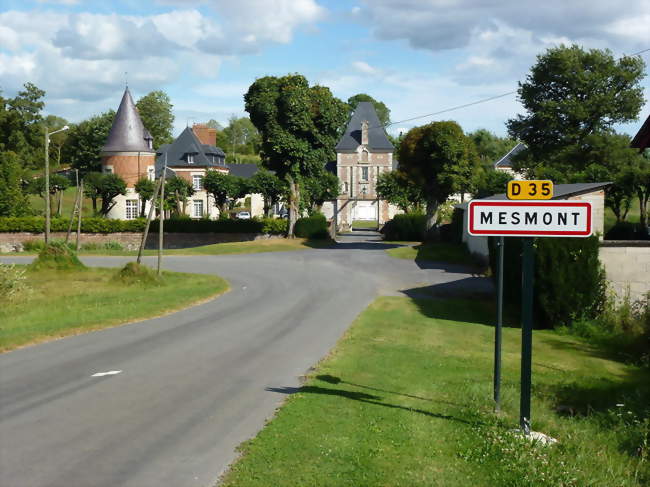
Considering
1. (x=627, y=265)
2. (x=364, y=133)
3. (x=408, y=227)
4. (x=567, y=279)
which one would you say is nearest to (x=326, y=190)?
(x=364, y=133)

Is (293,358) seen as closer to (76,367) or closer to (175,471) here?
(76,367)

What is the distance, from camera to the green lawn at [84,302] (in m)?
18.9

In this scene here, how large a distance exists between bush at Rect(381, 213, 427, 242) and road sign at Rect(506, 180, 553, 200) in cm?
4918

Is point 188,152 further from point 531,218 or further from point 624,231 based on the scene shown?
point 531,218

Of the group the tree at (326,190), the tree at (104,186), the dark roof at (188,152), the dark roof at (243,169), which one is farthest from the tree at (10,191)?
the dark roof at (243,169)

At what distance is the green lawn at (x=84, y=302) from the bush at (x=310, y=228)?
24.3m

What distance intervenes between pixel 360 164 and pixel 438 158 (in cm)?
4052

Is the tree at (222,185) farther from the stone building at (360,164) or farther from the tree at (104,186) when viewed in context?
the stone building at (360,164)

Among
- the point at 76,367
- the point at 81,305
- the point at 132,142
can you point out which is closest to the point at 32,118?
the point at 132,142

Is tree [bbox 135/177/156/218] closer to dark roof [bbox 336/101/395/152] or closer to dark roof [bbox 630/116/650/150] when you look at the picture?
dark roof [bbox 336/101/395/152]

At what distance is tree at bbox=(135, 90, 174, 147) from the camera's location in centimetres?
12588

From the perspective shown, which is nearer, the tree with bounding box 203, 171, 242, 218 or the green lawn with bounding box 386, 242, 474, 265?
the green lawn with bounding box 386, 242, 474, 265

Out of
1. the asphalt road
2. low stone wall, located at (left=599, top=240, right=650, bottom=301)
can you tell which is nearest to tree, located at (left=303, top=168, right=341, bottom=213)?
the asphalt road

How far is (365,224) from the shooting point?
96250mm
